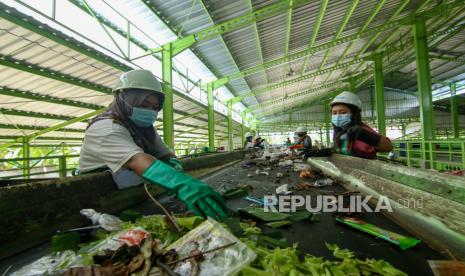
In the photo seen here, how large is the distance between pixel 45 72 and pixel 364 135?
6624 millimetres

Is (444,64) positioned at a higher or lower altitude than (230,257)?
higher

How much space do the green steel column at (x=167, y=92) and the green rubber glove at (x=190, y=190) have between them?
536 centimetres

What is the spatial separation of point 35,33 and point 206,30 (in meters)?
3.69

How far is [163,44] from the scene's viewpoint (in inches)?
258

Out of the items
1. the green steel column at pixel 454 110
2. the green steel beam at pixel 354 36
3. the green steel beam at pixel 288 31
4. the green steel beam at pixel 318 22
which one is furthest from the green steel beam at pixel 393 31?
the green steel column at pixel 454 110

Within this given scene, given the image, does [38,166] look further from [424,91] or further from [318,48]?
[424,91]

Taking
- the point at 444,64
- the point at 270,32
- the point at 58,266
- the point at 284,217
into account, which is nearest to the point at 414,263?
the point at 284,217

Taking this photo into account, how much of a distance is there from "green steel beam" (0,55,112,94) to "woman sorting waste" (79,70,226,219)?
14.5ft

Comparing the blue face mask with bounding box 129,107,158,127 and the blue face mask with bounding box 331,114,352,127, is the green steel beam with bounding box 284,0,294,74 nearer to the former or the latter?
the blue face mask with bounding box 331,114,352,127

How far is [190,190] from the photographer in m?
1.35

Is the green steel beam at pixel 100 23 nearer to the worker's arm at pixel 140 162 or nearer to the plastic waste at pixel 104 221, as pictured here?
the worker's arm at pixel 140 162

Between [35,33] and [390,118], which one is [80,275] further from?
[390,118]

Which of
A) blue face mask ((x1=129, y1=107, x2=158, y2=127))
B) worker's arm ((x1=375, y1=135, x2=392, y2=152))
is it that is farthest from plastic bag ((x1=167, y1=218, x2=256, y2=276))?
worker's arm ((x1=375, y1=135, x2=392, y2=152))

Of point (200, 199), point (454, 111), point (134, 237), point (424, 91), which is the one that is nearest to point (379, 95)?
point (424, 91)
